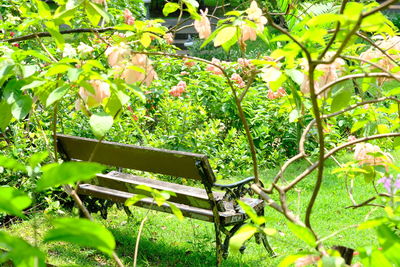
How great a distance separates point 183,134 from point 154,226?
5.37ft

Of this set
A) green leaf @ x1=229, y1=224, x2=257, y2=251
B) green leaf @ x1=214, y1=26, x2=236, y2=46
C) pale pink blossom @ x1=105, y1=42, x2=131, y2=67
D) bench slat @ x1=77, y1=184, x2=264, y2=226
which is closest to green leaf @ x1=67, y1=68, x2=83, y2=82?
pale pink blossom @ x1=105, y1=42, x2=131, y2=67

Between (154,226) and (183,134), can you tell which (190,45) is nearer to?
(183,134)

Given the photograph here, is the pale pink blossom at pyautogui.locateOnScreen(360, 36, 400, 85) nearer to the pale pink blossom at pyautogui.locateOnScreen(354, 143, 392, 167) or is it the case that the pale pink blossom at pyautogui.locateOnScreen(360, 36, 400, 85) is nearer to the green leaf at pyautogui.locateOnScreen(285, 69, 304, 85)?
the pale pink blossom at pyautogui.locateOnScreen(354, 143, 392, 167)

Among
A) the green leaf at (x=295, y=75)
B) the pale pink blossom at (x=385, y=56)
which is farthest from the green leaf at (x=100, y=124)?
the pale pink blossom at (x=385, y=56)

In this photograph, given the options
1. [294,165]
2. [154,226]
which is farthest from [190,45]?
[154,226]

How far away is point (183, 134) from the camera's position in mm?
5758

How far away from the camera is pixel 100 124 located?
3.81 feet

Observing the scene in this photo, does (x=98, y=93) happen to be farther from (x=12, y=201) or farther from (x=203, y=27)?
(x=12, y=201)

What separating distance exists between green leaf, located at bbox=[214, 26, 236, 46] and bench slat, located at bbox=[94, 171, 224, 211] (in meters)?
2.15

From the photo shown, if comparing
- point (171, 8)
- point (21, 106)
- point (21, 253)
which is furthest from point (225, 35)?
point (21, 253)

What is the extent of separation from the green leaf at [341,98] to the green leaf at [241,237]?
48cm

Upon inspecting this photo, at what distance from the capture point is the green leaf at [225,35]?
1.41m

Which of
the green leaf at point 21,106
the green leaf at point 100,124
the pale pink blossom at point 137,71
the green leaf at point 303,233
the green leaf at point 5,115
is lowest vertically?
the green leaf at point 5,115

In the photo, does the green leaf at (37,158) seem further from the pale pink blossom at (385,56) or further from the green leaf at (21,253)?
the pale pink blossom at (385,56)
